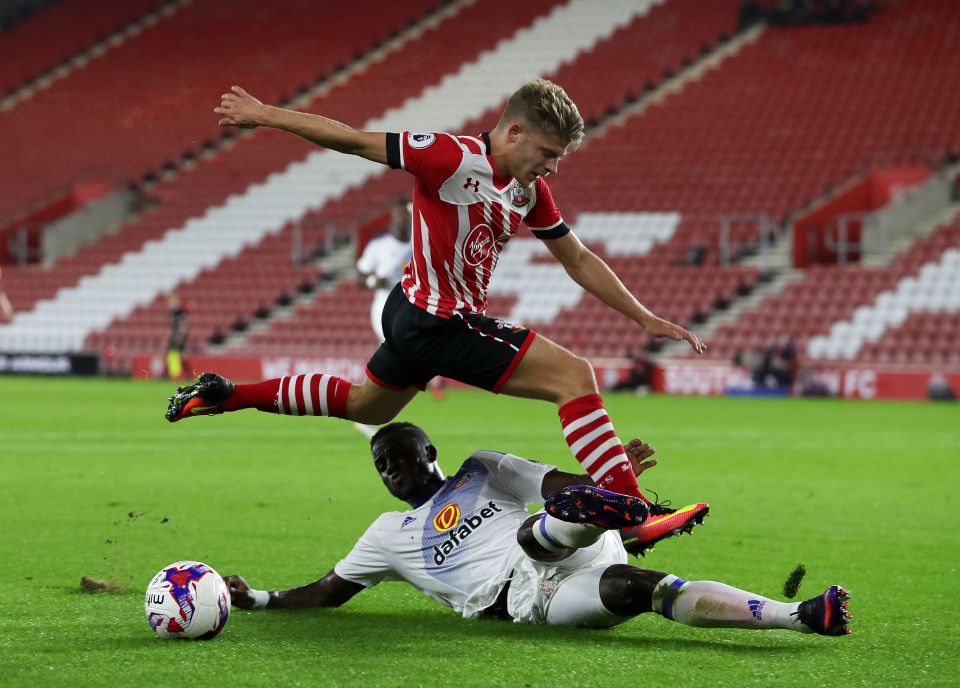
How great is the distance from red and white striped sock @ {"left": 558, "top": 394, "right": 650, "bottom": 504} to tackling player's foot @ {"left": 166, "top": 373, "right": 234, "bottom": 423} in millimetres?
1590

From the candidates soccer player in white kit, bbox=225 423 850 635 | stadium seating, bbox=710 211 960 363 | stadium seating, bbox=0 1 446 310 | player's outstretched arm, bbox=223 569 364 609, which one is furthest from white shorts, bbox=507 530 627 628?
stadium seating, bbox=0 1 446 310

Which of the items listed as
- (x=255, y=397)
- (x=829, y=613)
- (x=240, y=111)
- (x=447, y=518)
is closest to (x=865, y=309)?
(x=255, y=397)

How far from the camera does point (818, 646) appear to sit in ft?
16.8

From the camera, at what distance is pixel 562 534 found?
4.98m

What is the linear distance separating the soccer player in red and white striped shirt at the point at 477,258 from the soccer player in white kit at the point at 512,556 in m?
0.23

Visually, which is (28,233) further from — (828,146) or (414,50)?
(828,146)

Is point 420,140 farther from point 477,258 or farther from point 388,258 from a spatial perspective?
point 388,258

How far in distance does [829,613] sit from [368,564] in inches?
74.2

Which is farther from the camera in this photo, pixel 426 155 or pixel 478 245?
pixel 478 245

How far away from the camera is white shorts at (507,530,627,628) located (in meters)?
5.25

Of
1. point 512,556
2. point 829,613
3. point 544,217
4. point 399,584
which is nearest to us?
point 829,613

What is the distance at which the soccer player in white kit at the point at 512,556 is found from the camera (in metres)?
4.95

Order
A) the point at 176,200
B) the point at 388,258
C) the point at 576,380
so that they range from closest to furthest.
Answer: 1. the point at 576,380
2. the point at 388,258
3. the point at 176,200

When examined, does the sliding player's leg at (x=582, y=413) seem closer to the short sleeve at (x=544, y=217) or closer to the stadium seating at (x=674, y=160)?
the short sleeve at (x=544, y=217)
